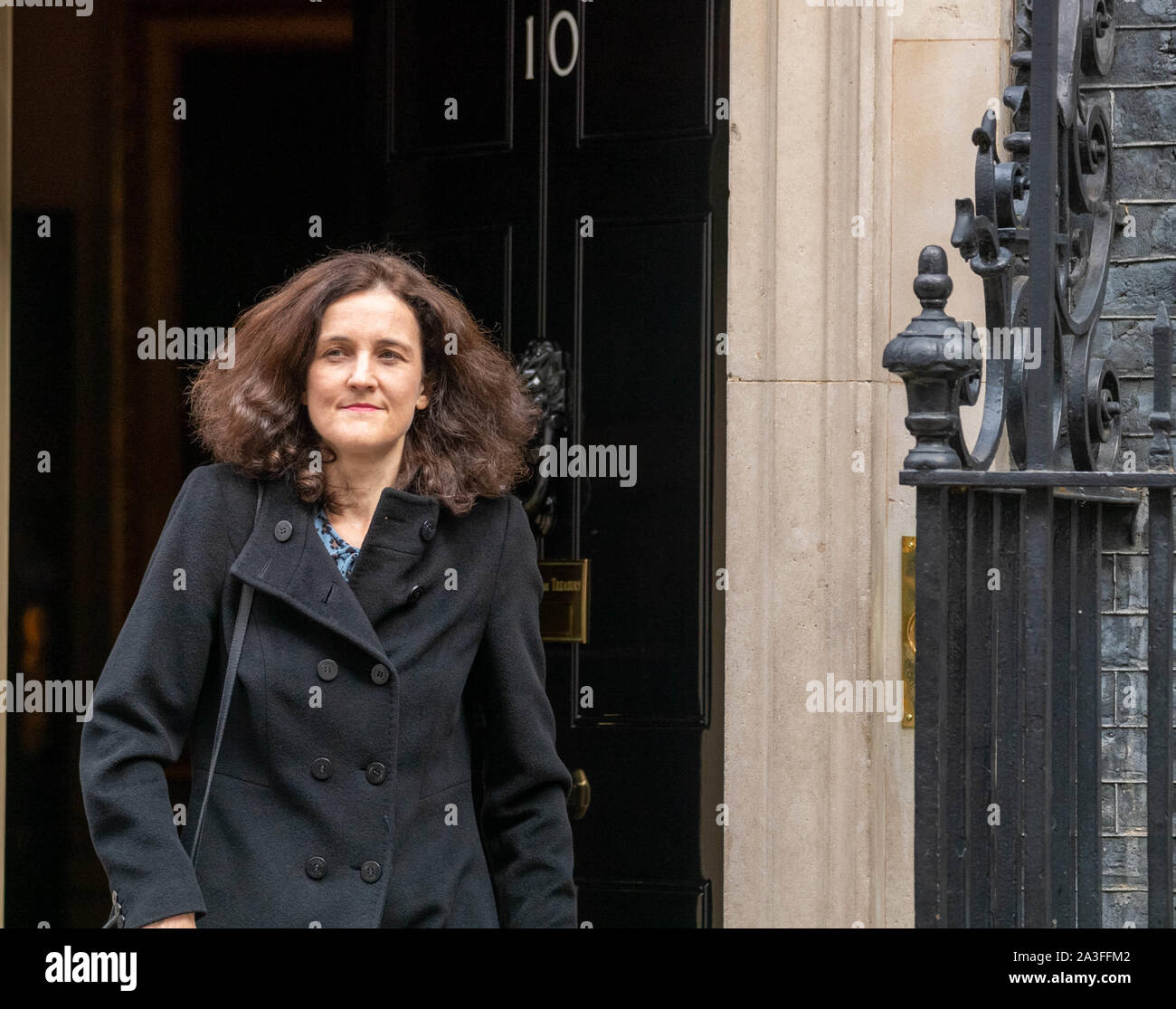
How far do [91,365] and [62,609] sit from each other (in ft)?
3.01

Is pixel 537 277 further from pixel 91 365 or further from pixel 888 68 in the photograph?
pixel 91 365

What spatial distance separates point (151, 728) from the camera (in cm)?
226

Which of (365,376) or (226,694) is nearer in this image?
(226,694)

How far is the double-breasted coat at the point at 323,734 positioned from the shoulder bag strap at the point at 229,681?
12 mm

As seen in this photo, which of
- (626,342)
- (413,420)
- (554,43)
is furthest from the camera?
(554,43)

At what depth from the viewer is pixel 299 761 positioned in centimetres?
234

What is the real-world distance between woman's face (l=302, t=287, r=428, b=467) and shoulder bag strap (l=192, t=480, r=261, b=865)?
0.30 m

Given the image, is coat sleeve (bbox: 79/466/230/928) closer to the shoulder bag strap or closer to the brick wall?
the shoulder bag strap

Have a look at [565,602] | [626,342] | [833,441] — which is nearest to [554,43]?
[626,342]

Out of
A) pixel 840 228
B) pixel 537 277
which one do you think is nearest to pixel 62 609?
pixel 537 277

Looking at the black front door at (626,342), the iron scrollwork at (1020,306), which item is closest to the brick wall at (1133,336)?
the iron scrollwork at (1020,306)

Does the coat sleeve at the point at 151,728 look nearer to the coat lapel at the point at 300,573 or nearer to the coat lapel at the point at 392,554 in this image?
the coat lapel at the point at 300,573

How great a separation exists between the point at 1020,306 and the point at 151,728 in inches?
65.8

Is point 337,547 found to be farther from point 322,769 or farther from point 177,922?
point 177,922
